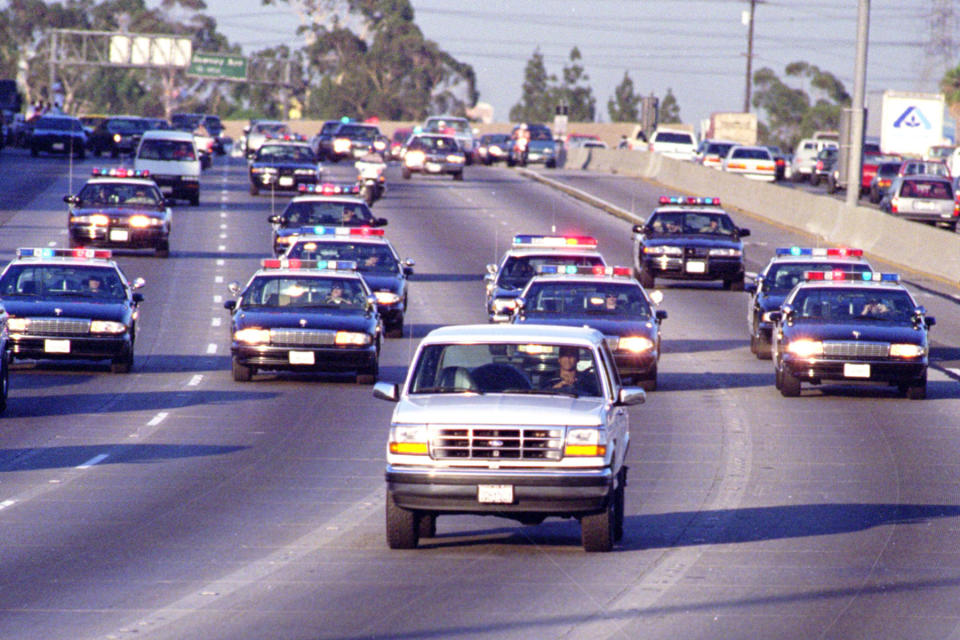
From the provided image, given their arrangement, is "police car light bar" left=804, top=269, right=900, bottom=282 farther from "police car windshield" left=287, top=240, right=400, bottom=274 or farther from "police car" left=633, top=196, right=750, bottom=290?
"police car" left=633, top=196, right=750, bottom=290

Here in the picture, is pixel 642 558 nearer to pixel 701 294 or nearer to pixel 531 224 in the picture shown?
pixel 701 294

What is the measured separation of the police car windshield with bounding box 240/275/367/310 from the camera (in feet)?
80.5

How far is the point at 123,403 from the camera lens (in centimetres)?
2194

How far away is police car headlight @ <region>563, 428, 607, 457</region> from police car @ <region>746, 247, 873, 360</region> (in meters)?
15.3

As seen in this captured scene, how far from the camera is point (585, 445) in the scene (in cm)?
1234

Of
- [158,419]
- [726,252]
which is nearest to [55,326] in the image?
[158,419]

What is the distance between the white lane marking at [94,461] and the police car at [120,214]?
72.3 feet

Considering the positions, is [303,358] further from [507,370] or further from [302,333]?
[507,370]

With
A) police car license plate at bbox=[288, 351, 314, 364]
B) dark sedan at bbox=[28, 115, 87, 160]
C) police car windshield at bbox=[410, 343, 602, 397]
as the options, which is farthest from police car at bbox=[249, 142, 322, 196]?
police car windshield at bbox=[410, 343, 602, 397]

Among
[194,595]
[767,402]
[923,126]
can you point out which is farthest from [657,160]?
[194,595]

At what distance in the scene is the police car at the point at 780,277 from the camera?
28000 mm

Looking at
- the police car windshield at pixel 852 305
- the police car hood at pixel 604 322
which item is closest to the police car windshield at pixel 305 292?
the police car hood at pixel 604 322

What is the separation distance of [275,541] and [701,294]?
25.8 metres

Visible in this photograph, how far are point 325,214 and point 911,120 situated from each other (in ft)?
165
